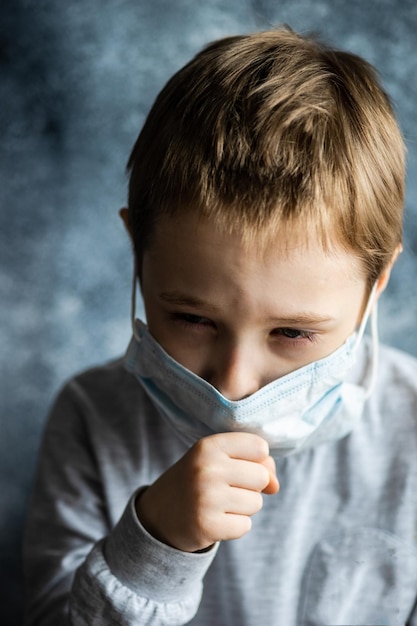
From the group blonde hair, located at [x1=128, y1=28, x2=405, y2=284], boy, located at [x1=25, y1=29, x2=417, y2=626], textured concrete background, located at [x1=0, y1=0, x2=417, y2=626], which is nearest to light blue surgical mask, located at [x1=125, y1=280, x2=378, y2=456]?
boy, located at [x1=25, y1=29, x2=417, y2=626]

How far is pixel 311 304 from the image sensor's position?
963 millimetres

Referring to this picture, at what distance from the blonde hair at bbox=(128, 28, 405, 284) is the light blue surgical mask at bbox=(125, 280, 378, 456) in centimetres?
12

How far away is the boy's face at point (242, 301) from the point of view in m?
0.93

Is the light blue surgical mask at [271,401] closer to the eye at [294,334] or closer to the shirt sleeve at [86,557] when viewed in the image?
the eye at [294,334]

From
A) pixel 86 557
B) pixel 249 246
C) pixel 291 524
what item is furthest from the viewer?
pixel 291 524

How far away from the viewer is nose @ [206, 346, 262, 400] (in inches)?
38.4

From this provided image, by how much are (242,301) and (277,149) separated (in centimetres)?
17

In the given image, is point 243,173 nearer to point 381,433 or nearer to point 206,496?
point 206,496

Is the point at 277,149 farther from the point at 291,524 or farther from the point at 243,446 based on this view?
the point at 291,524

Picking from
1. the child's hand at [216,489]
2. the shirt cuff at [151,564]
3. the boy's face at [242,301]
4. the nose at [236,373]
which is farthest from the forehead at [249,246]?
the shirt cuff at [151,564]

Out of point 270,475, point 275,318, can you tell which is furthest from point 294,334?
point 270,475

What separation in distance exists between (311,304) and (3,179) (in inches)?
24.6

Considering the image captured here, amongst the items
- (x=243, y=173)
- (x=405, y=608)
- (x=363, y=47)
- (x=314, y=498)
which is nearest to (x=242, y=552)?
(x=314, y=498)

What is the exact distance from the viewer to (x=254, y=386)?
1.00 meters
